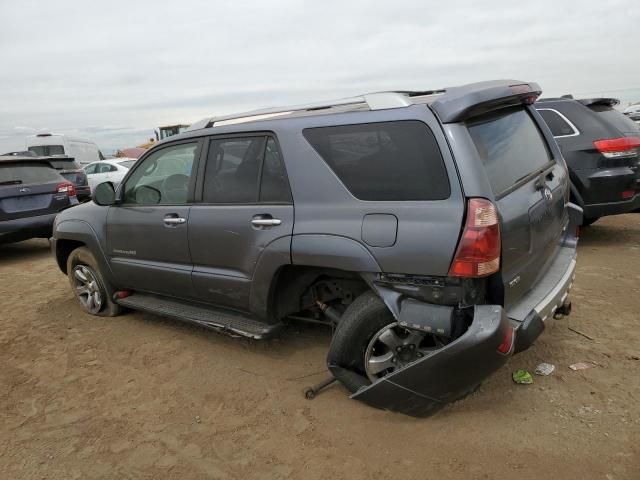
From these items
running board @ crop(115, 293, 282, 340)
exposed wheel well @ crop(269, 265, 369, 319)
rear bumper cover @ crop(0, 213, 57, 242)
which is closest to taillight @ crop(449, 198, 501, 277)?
exposed wheel well @ crop(269, 265, 369, 319)

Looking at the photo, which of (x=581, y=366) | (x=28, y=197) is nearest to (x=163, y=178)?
(x=581, y=366)

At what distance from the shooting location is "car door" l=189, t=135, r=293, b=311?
3.25 meters

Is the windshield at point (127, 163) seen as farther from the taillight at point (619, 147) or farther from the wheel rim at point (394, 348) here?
the wheel rim at point (394, 348)

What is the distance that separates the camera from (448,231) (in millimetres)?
2537

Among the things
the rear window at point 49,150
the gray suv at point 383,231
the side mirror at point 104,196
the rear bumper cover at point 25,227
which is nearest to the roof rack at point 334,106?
the gray suv at point 383,231

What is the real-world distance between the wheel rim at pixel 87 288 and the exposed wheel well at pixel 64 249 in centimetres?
27

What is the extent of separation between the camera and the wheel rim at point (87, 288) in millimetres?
4852

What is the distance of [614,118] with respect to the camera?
6.16 m

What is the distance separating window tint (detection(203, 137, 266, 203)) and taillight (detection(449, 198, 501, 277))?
1.48 m

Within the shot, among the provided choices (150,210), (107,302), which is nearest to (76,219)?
(107,302)

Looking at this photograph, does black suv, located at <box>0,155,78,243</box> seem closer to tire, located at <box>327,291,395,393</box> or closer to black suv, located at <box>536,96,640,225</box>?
tire, located at <box>327,291,395,393</box>

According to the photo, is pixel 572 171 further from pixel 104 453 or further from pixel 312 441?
pixel 104 453

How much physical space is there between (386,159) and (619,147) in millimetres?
4275

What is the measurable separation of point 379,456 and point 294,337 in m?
1.58
